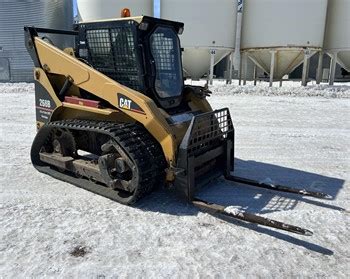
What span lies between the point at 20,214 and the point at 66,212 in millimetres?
483

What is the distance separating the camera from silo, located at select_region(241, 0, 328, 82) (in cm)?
1739

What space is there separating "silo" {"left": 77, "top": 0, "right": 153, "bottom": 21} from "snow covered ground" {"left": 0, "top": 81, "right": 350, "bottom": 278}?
14342mm

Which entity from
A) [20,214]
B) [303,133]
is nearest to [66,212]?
[20,214]

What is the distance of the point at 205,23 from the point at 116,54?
48.2 feet

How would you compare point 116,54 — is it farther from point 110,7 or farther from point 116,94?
point 110,7

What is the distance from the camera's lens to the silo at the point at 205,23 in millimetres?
17875

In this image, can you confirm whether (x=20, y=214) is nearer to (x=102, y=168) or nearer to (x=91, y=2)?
(x=102, y=168)

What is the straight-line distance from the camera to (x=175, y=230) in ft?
11.5

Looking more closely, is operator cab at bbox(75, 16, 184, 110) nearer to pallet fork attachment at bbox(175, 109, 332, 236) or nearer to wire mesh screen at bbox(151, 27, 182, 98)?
wire mesh screen at bbox(151, 27, 182, 98)

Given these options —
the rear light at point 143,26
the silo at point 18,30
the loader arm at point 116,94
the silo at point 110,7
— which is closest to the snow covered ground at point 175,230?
the loader arm at point 116,94

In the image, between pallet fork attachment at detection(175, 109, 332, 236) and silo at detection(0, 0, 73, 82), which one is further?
silo at detection(0, 0, 73, 82)

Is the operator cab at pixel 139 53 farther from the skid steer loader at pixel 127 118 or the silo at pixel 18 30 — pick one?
the silo at pixel 18 30

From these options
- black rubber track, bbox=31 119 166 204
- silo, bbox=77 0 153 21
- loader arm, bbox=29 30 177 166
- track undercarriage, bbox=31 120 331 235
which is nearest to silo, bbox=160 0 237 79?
silo, bbox=77 0 153 21

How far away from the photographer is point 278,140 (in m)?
7.28
